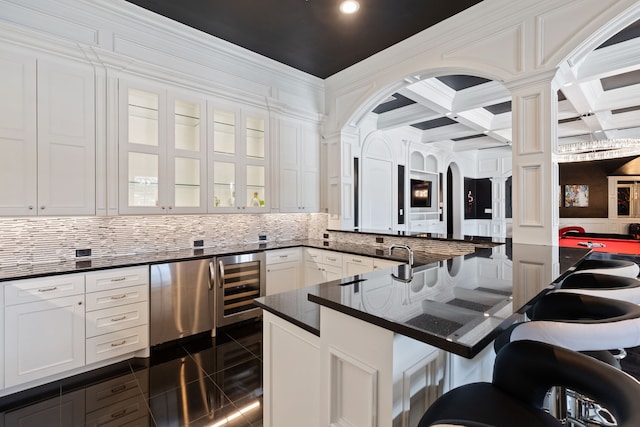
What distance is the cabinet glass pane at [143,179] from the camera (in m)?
3.04

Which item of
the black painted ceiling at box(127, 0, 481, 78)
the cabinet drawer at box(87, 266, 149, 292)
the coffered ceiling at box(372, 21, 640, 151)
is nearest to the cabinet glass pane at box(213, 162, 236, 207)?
the cabinet drawer at box(87, 266, 149, 292)

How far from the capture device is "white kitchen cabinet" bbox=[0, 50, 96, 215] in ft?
7.90

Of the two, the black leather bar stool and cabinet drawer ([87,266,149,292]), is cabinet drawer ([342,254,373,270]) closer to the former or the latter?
cabinet drawer ([87,266,149,292])

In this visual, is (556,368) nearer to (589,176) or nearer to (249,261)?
(249,261)

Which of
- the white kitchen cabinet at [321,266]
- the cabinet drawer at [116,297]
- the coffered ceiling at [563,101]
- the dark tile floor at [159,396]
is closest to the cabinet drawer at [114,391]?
the dark tile floor at [159,396]

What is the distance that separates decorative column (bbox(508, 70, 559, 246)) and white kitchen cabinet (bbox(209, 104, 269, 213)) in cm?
284

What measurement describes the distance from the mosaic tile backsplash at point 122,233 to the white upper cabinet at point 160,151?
327mm

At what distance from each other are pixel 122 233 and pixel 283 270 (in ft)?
6.07

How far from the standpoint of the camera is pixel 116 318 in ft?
8.86

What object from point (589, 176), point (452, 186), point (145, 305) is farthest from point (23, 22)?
point (589, 176)

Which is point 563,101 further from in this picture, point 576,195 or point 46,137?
point 46,137

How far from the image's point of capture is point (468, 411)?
2.79ft

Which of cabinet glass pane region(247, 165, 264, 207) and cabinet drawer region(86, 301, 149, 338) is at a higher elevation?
cabinet glass pane region(247, 165, 264, 207)

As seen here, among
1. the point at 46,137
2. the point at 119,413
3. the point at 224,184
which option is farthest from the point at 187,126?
the point at 119,413
